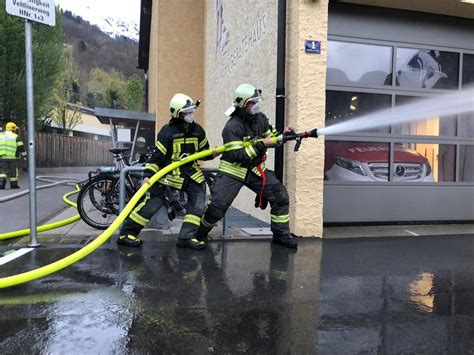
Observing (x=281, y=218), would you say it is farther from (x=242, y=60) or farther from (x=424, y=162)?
(x=242, y=60)

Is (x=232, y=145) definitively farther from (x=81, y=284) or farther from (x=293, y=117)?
(x=81, y=284)

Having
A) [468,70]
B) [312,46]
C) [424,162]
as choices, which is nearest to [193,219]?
[312,46]

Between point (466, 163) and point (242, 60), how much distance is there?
447 cm

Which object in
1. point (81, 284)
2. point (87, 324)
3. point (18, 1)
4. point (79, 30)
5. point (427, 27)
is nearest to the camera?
point (87, 324)

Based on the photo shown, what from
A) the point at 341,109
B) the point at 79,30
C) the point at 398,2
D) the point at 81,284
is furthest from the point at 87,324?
the point at 79,30

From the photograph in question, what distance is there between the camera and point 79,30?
9238 centimetres

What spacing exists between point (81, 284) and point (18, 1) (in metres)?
3.16

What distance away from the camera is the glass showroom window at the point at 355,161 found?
656 cm

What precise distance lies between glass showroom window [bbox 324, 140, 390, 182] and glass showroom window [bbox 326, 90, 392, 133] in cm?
30

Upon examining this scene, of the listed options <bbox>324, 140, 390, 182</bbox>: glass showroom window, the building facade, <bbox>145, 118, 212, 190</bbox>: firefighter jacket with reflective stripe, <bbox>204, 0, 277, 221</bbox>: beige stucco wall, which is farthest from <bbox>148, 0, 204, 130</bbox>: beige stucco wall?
<bbox>145, 118, 212, 190</bbox>: firefighter jacket with reflective stripe

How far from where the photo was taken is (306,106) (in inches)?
229

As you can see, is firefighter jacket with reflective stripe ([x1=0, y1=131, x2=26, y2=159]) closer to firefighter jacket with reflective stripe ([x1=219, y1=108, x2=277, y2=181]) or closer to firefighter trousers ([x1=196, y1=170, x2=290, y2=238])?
firefighter trousers ([x1=196, y1=170, x2=290, y2=238])

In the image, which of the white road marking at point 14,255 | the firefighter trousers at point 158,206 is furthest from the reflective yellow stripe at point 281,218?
the white road marking at point 14,255

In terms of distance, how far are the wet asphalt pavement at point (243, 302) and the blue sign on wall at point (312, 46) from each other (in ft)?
8.62
